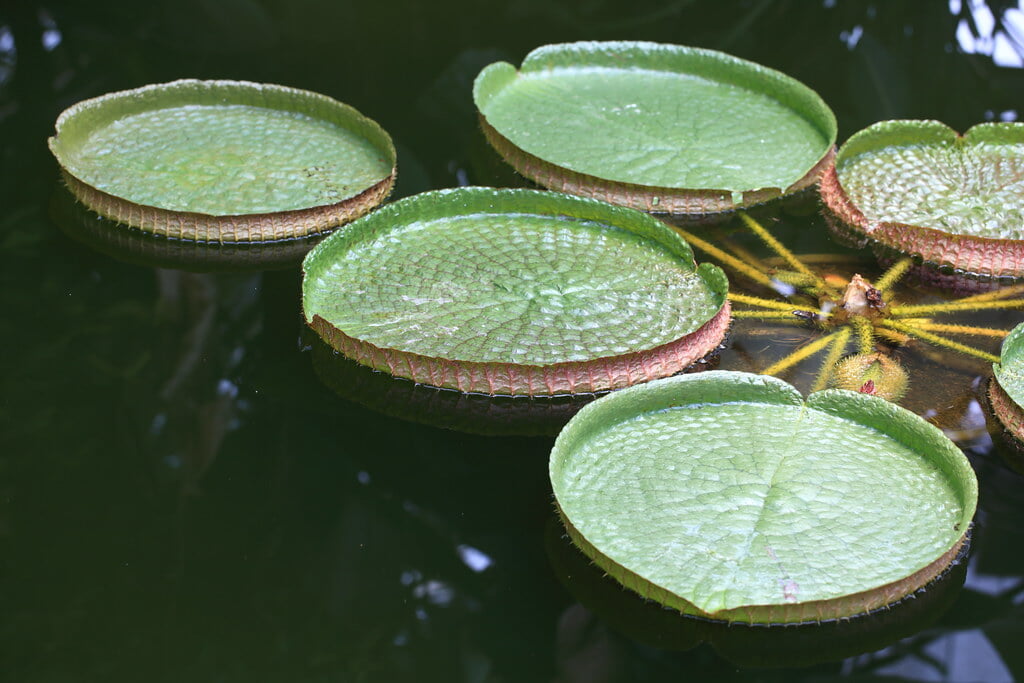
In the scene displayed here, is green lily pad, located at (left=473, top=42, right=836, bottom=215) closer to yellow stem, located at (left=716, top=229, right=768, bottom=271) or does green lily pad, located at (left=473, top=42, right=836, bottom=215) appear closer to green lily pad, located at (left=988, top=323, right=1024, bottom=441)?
yellow stem, located at (left=716, top=229, right=768, bottom=271)

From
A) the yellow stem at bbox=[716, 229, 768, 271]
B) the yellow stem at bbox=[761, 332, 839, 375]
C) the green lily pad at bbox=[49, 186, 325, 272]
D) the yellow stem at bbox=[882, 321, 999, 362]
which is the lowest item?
the green lily pad at bbox=[49, 186, 325, 272]

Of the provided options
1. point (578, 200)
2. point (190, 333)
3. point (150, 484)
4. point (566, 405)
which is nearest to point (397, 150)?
point (578, 200)

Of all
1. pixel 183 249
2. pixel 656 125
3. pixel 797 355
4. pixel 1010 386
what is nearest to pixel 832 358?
pixel 797 355

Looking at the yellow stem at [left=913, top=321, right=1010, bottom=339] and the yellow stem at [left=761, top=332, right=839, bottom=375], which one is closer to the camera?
the yellow stem at [left=761, top=332, right=839, bottom=375]

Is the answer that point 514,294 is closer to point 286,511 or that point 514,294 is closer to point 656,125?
point 286,511

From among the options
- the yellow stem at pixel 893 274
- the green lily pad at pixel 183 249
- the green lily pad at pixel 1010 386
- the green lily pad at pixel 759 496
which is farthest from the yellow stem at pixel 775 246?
the green lily pad at pixel 183 249

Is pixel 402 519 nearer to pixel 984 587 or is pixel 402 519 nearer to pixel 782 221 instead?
pixel 984 587

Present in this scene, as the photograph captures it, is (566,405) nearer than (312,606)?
No

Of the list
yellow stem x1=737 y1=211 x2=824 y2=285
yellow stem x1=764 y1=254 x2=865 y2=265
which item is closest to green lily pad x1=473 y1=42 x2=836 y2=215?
yellow stem x1=737 y1=211 x2=824 y2=285
